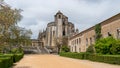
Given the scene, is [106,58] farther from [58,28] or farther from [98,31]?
[58,28]

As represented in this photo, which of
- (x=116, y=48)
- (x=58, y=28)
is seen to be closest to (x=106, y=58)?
(x=116, y=48)

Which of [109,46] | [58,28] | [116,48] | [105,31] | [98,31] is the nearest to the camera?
[116,48]

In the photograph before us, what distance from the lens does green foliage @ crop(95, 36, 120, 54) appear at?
32.8 m

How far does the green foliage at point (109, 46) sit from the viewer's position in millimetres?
32781

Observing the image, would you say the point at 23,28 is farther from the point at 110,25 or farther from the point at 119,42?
the point at 110,25

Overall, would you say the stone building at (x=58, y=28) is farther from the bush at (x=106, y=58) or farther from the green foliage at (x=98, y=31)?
the bush at (x=106, y=58)

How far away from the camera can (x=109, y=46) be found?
34.6 metres

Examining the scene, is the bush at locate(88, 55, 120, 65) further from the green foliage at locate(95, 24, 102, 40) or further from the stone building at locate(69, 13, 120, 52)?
the green foliage at locate(95, 24, 102, 40)

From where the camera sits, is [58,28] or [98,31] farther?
[58,28]

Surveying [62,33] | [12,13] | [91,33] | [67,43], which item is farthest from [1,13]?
[62,33]

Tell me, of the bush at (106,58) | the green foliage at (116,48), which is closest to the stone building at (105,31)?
the green foliage at (116,48)

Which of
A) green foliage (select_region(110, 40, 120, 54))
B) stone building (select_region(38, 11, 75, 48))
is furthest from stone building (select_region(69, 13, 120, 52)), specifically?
stone building (select_region(38, 11, 75, 48))

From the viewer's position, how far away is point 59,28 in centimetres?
10569

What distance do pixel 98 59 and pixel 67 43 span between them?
180 ft
